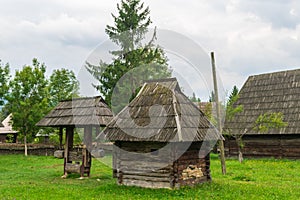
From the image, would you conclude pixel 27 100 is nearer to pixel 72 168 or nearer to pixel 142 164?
pixel 72 168

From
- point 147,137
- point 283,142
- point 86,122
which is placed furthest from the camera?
point 283,142

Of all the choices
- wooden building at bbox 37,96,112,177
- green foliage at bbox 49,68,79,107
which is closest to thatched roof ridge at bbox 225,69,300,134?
wooden building at bbox 37,96,112,177

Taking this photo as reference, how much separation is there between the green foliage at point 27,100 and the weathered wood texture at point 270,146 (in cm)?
1568

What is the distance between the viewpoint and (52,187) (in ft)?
41.1

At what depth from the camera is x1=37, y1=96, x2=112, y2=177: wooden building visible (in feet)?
49.1

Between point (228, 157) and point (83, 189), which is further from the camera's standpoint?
point (228, 157)

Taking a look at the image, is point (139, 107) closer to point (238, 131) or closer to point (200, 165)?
point (200, 165)

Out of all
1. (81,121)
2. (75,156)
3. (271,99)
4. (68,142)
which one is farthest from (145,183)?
(271,99)

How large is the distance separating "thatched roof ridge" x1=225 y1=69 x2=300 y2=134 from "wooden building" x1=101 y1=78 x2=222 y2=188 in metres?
10.9

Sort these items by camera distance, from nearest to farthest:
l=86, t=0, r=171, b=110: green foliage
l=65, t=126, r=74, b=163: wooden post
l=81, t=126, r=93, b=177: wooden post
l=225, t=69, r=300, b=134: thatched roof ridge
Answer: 1. l=81, t=126, r=93, b=177: wooden post
2. l=65, t=126, r=74, b=163: wooden post
3. l=225, t=69, r=300, b=134: thatched roof ridge
4. l=86, t=0, r=171, b=110: green foliage

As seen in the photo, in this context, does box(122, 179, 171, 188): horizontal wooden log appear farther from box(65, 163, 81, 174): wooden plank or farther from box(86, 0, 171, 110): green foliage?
box(86, 0, 171, 110): green foliage

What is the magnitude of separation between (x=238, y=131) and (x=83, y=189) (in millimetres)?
13754

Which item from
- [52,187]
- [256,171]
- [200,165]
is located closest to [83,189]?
[52,187]

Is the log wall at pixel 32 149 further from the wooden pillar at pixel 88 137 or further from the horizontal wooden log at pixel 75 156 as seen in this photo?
the wooden pillar at pixel 88 137
